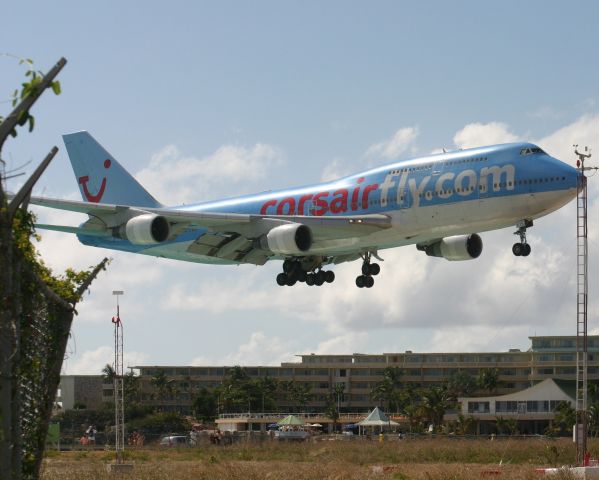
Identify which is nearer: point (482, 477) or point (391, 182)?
point (482, 477)


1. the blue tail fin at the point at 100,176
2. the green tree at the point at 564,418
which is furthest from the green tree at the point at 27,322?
the green tree at the point at 564,418

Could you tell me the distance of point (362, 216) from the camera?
46.0m

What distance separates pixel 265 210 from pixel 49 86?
39451 millimetres

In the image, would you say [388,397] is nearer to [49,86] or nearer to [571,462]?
[571,462]

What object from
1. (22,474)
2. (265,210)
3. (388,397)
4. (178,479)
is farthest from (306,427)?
(22,474)

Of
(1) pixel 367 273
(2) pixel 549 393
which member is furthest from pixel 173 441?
(2) pixel 549 393

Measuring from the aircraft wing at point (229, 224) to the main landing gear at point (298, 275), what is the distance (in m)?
1.18

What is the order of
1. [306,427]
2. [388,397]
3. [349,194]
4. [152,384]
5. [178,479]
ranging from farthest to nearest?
[152,384] → [388,397] → [306,427] → [349,194] → [178,479]

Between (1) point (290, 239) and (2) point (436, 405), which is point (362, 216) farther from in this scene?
(2) point (436, 405)

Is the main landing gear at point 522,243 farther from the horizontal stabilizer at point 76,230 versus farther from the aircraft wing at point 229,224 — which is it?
the horizontal stabilizer at point 76,230

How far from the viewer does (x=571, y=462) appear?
43.1 m

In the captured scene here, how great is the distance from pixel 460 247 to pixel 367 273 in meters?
4.88

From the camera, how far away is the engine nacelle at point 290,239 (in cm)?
4534

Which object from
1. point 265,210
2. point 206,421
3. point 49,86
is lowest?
point 206,421
